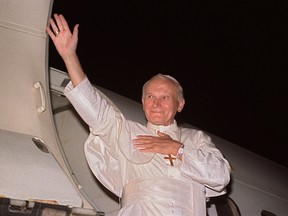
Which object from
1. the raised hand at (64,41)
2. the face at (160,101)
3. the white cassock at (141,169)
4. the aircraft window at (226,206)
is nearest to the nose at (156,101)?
the face at (160,101)

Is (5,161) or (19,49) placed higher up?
(19,49)

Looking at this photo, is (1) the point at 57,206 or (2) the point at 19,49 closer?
(1) the point at 57,206

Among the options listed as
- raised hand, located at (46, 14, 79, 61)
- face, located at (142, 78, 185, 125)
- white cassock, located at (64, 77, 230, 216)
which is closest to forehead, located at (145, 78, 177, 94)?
face, located at (142, 78, 185, 125)

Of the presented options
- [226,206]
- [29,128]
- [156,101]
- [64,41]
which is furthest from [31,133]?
[226,206]

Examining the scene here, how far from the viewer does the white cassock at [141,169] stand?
161 centimetres

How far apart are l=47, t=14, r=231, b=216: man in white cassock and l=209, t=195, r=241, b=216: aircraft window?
907 mm

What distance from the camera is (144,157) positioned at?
5.54ft

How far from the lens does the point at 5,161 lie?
4.82ft

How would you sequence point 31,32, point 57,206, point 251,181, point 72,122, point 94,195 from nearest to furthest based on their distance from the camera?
point 57,206 < point 31,32 < point 94,195 < point 72,122 < point 251,181

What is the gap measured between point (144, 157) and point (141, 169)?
51mm

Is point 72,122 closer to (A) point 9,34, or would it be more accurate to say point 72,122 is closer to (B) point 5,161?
(A) point 9,34

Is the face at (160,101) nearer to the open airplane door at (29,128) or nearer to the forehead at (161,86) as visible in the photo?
the forehead at (161,86)

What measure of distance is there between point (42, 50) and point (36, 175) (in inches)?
23.0

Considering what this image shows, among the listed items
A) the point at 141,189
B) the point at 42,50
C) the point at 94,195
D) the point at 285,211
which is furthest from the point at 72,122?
the point at 285,211
